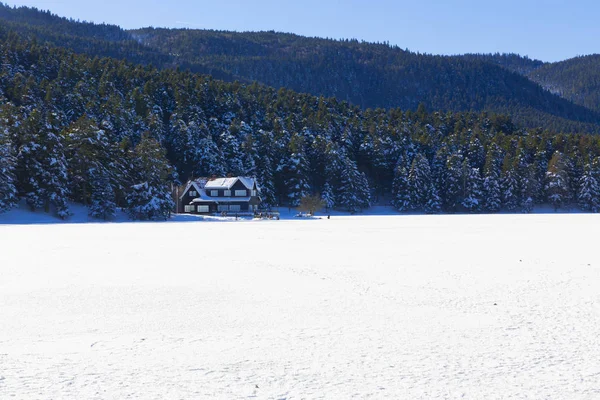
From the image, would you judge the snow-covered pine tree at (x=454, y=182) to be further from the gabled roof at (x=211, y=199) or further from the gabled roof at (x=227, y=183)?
the gabled roof at (x=211, y=199)

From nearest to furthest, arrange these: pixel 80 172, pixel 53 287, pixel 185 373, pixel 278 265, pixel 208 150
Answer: pixel 185 373 < pixel 53 287 < pixel 278 265 < pixel 80 172 < pixel 208 150

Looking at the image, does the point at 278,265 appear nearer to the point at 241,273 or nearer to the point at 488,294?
the point at 241,273

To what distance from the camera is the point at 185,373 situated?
24.8 ft

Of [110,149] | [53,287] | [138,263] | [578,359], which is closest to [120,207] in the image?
[110,149]

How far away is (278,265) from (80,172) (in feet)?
156

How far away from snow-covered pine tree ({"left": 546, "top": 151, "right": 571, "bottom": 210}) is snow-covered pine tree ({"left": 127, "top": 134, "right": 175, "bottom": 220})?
6496 cm

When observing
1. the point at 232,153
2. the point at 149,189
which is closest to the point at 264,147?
the point at 232,153

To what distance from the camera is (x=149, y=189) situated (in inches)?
2327

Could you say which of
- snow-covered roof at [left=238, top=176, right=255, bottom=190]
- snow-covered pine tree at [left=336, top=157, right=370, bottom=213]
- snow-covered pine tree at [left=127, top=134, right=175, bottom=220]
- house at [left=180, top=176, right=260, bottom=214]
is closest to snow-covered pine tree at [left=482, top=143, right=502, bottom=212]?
snow-covered pine tree at [left=336, top=157, right=370, bottom=213]

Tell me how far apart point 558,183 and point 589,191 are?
5280 millimetres

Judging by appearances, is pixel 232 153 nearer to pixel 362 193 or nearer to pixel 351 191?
pixel 351 191

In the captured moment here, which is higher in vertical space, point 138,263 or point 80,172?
point 80,172

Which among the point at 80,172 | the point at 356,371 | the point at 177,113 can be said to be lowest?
the point at 356,371

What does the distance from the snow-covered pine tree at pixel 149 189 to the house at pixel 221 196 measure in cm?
1492
